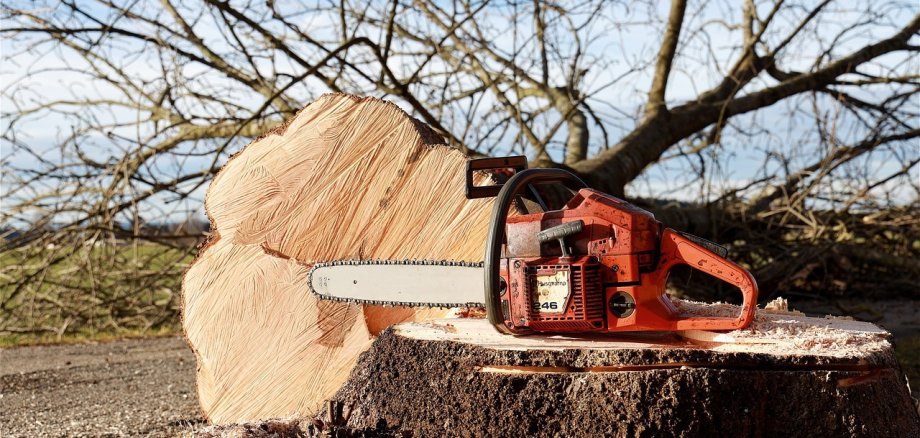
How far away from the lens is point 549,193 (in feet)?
12.0

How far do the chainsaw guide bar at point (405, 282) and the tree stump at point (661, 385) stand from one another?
5.4 inches

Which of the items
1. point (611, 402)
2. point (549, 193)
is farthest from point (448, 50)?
point (611, 402)

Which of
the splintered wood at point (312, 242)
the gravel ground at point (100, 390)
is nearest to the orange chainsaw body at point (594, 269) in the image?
the splintered wood at point (312, 242)

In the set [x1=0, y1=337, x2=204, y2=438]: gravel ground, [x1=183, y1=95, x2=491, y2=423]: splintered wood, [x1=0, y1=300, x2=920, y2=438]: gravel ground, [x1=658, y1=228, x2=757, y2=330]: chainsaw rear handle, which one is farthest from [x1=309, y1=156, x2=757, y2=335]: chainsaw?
[x1=0, y1=337, x2=204, y2=438]: gravel ground

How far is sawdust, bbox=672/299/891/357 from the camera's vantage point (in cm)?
206

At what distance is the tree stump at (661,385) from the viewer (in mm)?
1964

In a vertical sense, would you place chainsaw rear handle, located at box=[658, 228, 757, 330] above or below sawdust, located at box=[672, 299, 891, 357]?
above

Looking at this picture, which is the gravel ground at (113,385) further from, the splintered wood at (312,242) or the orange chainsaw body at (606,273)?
the orange chainsaw body at (606,273)

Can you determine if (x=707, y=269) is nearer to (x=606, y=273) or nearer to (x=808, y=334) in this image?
(x=606, y=273)

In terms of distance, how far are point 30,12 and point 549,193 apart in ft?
11.7

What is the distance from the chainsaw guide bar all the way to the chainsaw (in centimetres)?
9

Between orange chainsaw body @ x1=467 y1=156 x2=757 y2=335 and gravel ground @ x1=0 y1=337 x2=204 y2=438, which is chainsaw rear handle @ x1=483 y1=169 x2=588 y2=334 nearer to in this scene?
orange chainsaw body @ x1=467 y1=156 x2=757 y2=335

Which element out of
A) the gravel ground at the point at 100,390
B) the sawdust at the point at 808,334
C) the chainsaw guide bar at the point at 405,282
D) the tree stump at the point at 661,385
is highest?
the chainsaw guide bar at the point at 405,282

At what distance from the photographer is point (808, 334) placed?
219cm
